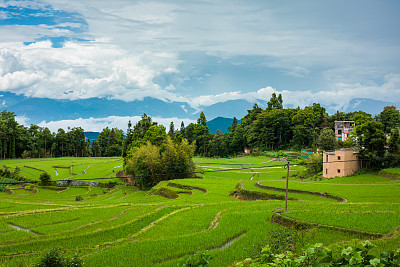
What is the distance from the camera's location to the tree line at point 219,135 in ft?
193

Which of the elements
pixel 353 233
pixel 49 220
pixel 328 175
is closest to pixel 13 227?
pixel 49 220

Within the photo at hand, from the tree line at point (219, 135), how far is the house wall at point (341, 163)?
37.3 feet

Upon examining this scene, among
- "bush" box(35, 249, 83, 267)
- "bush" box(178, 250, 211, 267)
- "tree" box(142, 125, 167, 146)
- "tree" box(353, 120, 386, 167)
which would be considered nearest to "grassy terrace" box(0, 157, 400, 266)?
"bush" box(35, 249, 83, 267)

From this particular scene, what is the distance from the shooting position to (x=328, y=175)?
32.7 metres

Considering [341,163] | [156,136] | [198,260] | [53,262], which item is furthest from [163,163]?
[198,260]

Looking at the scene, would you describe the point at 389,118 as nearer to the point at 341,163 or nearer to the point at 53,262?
the point at 341,163

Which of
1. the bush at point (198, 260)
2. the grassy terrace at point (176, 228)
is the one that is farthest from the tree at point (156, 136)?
the bush at point (198, 260)

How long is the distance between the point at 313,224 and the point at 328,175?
22252 mm

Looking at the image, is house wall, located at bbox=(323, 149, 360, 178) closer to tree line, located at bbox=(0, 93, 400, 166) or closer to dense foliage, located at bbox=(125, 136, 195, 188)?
tree line, located at bbox=(0, 93, 400, 166)

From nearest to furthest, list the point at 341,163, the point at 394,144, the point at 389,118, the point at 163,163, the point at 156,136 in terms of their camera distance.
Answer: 1. the point at 394,144
2. the point at 341,163
3. the point at 163,163
4. the point at 156,136
5. the point at 389,118

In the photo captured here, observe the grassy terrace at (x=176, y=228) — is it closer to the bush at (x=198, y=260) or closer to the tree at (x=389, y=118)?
the bush at (x=198, y=260)

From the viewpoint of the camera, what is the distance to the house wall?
30734 mm

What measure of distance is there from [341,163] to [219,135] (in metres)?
51.7

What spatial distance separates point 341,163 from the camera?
101ft
